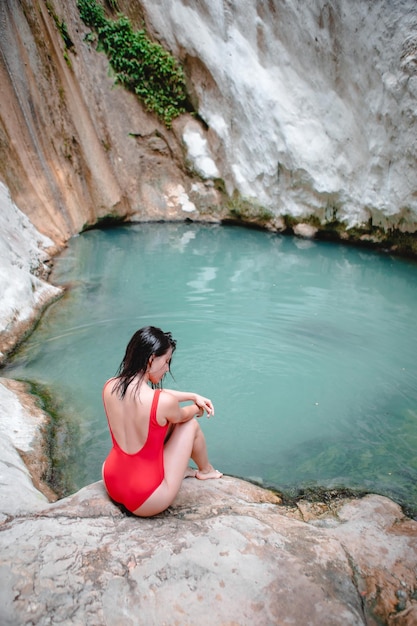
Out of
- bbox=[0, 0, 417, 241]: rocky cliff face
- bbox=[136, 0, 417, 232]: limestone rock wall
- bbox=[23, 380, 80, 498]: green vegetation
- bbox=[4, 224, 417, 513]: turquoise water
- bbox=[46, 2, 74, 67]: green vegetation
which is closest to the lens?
bbox=[23, 380, 80, 498]: green vegetation

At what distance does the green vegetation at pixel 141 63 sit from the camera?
10.4m

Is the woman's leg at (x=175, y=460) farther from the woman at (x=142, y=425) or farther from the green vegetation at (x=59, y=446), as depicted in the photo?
the green vegetation at (x=59, y=446)

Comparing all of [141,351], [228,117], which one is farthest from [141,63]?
[141,351]

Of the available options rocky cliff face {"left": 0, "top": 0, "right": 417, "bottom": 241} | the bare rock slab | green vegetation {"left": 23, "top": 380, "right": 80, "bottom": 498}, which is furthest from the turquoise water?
rocky cliff face {"left": 0, "top": 0, "right": 417, "bottom": 241}

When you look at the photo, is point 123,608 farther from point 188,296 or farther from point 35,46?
point 35,46

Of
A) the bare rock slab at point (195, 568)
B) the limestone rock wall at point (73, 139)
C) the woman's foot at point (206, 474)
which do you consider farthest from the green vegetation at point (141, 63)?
the bare rock slab at point (195, 568)

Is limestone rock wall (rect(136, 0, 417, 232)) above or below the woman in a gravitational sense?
above

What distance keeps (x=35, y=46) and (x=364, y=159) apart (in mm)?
6691

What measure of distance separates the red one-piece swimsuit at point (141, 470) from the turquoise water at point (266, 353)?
104 centimetres

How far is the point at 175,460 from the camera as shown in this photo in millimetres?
2467

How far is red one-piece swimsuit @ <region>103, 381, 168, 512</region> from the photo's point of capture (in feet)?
7.44

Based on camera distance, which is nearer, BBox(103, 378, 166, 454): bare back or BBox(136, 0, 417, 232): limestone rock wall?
BBox(103, 378, 166, 454): bare back

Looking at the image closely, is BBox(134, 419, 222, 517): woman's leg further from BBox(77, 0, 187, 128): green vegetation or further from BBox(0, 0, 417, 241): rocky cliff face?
BBox(77, 0, 187, 128): green vegetation

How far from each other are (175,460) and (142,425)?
15.0 inches
